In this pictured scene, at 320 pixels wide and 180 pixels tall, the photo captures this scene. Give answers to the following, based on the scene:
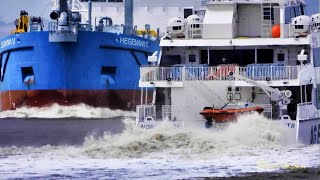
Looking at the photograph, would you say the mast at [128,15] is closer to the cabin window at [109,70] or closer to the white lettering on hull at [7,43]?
the cabin window at [109,70]

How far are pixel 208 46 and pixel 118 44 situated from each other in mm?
33398

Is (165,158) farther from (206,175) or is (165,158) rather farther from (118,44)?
(118,44)

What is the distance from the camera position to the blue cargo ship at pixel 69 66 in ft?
199

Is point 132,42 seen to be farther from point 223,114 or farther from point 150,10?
point 223,114

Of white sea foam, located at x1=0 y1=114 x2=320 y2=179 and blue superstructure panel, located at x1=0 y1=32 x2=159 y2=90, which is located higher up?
blue superstructure panel, located at x1=0 y1=32 x2=159 y2=90

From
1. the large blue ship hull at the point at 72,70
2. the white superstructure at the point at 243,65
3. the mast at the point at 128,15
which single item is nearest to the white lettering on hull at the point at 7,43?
the large blue ship hull at the point at 72,70

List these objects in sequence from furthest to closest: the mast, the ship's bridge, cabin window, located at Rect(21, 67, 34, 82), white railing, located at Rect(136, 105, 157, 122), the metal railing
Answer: the mast < cabin window, located at Rect(21, 67, 34, 82) < the ship's bridge < white railing, located at Rect(136, 105, 157, 122) < the metal railing

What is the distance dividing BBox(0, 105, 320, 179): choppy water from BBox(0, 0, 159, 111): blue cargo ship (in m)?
31.4

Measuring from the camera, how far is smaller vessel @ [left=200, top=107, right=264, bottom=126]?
2698 cm

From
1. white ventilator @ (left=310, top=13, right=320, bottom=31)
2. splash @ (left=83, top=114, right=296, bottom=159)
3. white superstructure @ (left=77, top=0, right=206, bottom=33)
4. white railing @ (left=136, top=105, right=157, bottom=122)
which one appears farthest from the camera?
white superstructure @ (left=77, top=0, right=206, bottom=33)

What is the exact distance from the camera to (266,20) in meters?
32.4

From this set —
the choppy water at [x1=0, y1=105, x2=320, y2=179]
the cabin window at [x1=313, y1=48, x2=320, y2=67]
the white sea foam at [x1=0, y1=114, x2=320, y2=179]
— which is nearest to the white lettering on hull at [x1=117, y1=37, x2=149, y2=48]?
the cabin window at [x1=313, y1=48, x2=320, y2=67]

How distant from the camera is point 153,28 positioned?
83.4 metres

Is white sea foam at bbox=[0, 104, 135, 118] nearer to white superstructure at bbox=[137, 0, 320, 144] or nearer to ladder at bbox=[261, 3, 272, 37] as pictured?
white superstructure at bbox=[137, 0, 320, 144]
